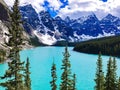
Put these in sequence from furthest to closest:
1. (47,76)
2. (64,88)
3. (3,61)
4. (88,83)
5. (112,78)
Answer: (3,61), (47,76), (88,83), (112,78), (64,88)

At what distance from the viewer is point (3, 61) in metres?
195

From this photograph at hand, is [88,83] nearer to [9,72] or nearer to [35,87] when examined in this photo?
[35,87]

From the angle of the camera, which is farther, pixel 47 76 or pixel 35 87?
pixel 47 76

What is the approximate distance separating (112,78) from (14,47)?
28.7 m

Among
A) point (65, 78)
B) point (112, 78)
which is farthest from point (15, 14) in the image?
point (112, 78)

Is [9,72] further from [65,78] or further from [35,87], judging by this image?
[35,87]

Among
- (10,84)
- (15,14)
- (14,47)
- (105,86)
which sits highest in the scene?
(15,14)

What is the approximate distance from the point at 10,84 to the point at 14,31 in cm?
533

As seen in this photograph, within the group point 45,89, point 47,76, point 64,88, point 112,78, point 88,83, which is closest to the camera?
point 64,88

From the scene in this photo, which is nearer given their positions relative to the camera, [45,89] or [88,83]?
[45,89]

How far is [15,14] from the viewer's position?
28.4 metres

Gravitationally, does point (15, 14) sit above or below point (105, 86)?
above

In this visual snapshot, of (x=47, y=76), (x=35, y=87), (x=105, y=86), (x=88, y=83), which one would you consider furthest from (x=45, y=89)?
(x=105, y=86)

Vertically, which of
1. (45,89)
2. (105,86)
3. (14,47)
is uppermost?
(14,47)
